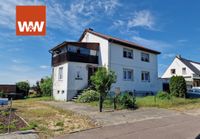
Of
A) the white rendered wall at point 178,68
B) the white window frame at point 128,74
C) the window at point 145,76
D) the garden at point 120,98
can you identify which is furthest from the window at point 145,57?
the white rendered wall at point 178,68

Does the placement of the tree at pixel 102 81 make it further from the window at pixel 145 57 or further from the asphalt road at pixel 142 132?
the window at pixel 145 57

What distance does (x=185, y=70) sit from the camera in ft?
141

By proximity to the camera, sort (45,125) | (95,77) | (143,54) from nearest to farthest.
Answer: (45,125) < (95,77) < (143,54)

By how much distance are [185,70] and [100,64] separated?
25.1 m

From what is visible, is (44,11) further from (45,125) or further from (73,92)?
(73,92)

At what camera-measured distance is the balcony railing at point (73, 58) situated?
22.6 metres

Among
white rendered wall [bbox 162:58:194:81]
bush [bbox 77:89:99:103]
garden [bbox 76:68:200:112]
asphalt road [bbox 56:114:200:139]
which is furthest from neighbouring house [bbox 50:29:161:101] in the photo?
white rendered wall [bbox 162:58:194:81]

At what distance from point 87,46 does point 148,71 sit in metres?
9.32

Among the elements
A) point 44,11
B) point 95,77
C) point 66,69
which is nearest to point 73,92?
point 66,69

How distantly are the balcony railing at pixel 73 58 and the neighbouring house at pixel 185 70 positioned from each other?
22.0m

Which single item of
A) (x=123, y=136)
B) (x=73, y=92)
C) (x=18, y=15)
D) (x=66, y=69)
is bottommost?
(x=123, y=136)

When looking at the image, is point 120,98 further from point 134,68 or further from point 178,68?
point 178,68

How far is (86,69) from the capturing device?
23.8 m

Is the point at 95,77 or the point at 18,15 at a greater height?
the point at 18,15
